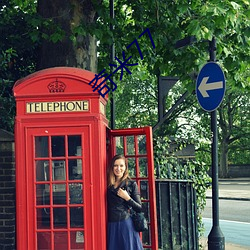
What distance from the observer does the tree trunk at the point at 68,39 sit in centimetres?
813

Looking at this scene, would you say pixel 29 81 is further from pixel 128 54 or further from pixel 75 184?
pixel 128 54

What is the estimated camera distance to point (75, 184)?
5.70 metres

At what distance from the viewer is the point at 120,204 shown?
600 cm

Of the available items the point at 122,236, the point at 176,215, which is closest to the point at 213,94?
the point at 176,215

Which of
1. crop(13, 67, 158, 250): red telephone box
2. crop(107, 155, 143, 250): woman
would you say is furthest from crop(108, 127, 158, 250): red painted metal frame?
crop(13, 67, 158, 250): red telephone box

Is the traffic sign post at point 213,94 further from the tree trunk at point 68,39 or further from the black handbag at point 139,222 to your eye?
the black handbag at point 139,222

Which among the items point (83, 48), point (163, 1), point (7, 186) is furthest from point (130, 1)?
point (7, 186)

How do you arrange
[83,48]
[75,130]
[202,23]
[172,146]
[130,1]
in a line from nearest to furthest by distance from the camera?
[75,130] < [202,23] < [83,48] < [130,1] < [172,146]

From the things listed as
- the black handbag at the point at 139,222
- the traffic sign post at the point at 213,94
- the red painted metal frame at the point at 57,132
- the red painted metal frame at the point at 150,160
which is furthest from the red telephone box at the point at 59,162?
the traffic sign post at the point at 213,94

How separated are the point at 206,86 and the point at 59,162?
3.01 m

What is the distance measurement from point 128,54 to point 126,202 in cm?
438

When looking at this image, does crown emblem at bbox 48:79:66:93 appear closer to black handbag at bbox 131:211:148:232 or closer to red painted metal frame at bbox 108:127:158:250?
red painted metal frame at bbox 108:127:158:250

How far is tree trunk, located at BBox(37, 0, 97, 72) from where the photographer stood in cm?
813

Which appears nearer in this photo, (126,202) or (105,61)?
(126,202)
